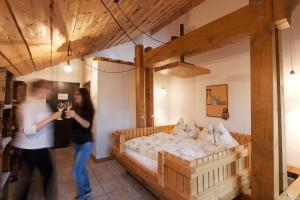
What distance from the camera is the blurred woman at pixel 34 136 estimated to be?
5.10 ft

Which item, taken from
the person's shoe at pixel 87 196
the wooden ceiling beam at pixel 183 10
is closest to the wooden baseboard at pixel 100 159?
the person's shoe at pixel 87 196

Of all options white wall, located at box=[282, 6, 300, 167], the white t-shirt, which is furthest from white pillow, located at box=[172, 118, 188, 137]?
the white t-shirt

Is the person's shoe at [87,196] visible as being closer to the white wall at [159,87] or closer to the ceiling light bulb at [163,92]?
the white wall at [159,87]

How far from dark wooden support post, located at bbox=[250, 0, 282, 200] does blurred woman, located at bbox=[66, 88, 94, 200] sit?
187cm

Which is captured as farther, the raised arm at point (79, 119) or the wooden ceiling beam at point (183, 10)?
the wooden ceiling beam at point (183, 10)

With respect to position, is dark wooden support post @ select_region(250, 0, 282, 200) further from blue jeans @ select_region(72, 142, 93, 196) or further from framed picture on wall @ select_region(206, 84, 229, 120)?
blue jeans @ select_region(72, 142, 93, 196)

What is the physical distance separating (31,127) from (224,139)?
260cm

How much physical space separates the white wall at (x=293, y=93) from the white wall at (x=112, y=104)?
114 inches

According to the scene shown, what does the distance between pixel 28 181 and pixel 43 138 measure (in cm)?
46

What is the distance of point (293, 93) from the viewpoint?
2426mm

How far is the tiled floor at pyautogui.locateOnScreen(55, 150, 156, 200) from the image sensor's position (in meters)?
2.18

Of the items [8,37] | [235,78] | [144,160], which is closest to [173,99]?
[235,78]

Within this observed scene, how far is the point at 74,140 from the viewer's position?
2008mm

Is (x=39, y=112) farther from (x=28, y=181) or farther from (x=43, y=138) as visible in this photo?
(x=28, y=181)
